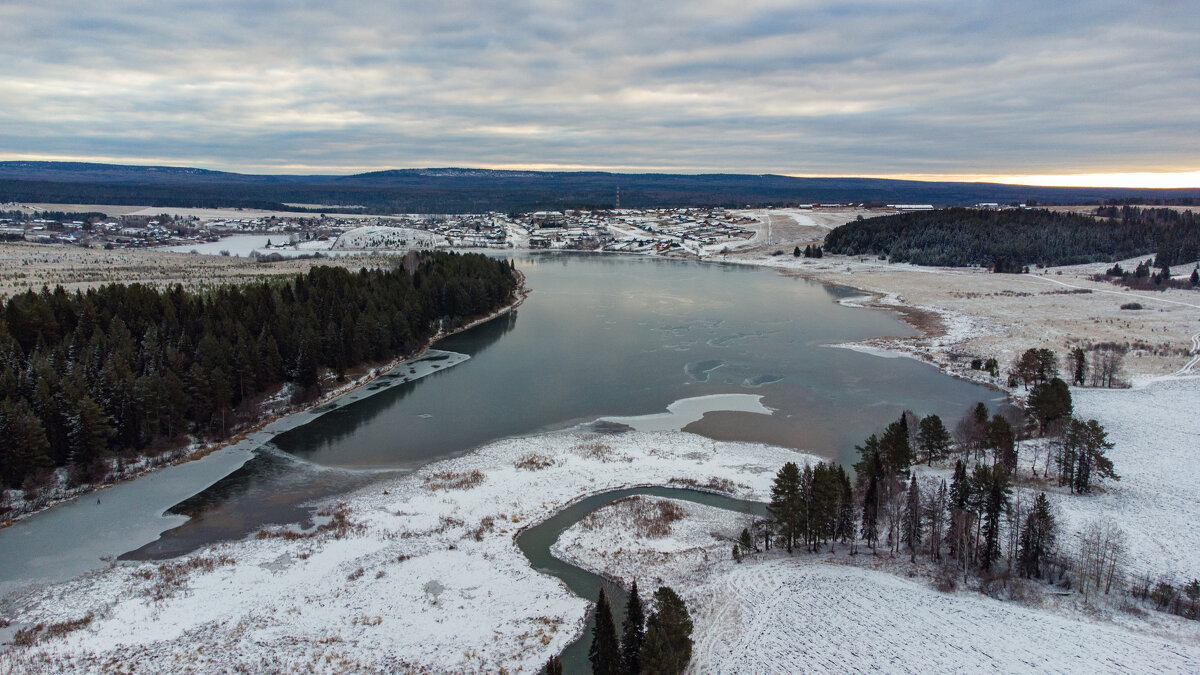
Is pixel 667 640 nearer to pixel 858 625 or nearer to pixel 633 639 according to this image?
pixel 633 639

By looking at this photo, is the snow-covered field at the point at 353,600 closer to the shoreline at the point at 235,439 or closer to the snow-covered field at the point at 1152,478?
the shoreline at the point at 235,439

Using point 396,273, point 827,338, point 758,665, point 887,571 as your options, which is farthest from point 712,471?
point 396,273

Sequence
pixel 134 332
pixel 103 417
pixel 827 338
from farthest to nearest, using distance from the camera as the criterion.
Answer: pixel 827 338 < pixel 134 332 < pixel 103 417

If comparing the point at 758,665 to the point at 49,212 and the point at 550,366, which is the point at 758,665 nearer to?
the point at 550,366

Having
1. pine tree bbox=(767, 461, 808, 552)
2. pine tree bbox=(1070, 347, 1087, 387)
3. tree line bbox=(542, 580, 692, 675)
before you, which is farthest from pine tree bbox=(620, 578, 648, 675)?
pine tree bbox=(1070, 347, 1087, 387)

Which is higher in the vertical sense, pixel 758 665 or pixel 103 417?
pixel 103 417

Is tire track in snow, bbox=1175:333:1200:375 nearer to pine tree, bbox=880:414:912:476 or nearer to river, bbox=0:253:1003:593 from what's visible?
river, bbox=0:253:1003:593
